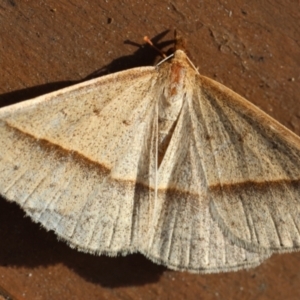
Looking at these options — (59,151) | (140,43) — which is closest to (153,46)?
(140,43)

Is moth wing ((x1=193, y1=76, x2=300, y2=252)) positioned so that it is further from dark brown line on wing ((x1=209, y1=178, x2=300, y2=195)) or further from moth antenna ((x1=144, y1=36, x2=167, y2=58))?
moth antenna ((x1=144, y1=36, x2=167, y2=58))

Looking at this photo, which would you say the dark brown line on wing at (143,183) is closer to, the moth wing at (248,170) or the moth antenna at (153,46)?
the moth wing at (248,170)

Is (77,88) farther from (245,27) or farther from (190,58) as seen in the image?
(245,27)

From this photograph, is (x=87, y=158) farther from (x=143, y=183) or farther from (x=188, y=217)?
(x=188, y=217)

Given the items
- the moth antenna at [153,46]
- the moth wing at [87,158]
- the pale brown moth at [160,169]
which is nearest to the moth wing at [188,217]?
the pale brown moth at [160,169]

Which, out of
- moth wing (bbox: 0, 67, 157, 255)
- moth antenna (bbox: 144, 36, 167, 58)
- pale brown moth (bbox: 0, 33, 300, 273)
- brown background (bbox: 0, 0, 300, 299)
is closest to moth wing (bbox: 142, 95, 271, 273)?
pale brown moth (bbox: 0, 33, 300, 273)

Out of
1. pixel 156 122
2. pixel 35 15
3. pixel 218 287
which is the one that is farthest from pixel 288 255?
pixel 35 15
